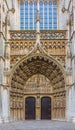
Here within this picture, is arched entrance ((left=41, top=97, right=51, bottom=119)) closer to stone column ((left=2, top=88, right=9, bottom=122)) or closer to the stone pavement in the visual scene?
stone column ((left=2, top=88, right=9, bottom=122))

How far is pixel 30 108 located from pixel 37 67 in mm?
3354

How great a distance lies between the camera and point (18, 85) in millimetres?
24297

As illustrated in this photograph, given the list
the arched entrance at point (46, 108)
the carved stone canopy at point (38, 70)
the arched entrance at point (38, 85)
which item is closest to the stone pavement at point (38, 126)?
the arched entrance at point (38, 85)

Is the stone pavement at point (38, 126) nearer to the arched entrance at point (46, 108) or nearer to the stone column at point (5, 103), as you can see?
the stone column at point (5, 103)

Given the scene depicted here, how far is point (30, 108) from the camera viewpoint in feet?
83.8

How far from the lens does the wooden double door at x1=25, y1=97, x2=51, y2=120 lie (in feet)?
83.3

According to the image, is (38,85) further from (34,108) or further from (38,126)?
(38,126)

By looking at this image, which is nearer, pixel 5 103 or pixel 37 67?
pixel 5 103

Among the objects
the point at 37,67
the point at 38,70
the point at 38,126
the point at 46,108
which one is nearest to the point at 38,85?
the point at 38,70

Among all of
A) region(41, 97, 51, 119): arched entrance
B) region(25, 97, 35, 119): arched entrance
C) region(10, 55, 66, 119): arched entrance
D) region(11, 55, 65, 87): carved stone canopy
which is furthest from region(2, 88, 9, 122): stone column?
region(41, 97, 51, 119): arched entrance

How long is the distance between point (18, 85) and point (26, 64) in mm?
1706

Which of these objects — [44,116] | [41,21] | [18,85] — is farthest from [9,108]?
[41,21]

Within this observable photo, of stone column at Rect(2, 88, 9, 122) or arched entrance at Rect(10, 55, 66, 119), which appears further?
arched entrance at Rect(10, 55, 66, 119)

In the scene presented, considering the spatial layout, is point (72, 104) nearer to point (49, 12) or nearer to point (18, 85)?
point (18, 85)
